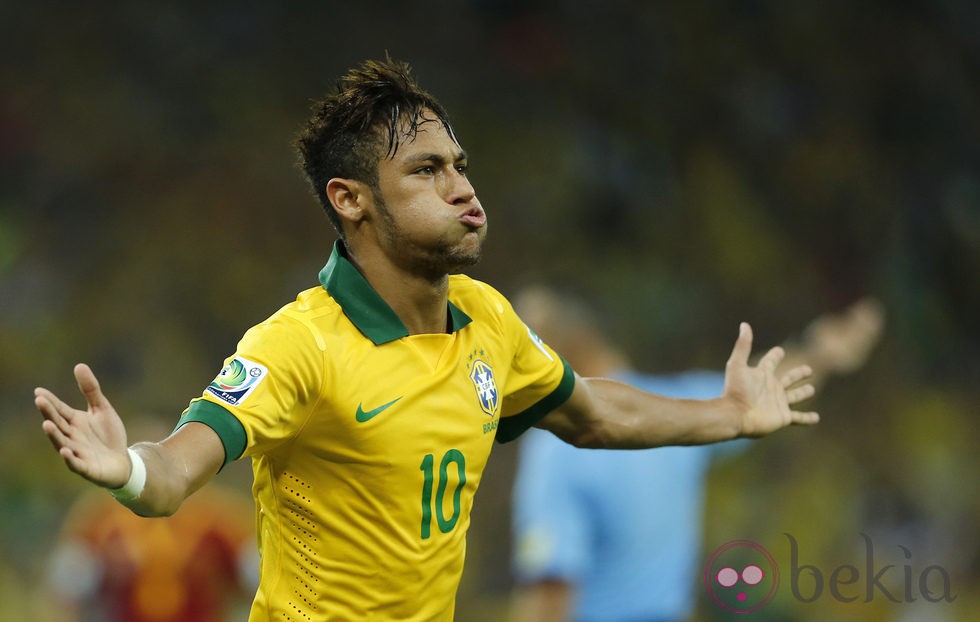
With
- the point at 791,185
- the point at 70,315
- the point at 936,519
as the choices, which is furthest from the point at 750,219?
the point at 70,315

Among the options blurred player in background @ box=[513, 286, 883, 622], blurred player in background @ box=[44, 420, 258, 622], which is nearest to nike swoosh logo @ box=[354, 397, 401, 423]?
blurred player in background @ box=[513, 286, 883, 622]

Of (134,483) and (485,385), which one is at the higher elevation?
(485,385)

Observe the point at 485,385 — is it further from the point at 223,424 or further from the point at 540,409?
the point at 223,424

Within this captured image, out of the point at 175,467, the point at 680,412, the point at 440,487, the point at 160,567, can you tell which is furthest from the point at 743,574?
the point at 175,467

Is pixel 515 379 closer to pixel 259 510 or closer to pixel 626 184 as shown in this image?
pixel 259 510

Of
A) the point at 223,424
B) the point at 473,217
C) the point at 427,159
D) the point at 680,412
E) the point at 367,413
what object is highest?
the point at 427,159

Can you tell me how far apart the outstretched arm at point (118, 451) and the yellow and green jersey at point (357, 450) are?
0.11 metres

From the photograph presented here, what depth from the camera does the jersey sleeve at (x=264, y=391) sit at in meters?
2.43

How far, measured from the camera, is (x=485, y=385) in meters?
2.87

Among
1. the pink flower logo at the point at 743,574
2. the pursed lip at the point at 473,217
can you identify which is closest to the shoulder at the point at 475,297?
the pursed lip at the point at 473,217

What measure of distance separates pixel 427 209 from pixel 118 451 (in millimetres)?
904

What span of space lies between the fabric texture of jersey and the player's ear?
6.31 ft

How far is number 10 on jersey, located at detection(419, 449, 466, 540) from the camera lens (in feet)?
8.88

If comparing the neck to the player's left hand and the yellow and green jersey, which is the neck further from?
the player's left hand
